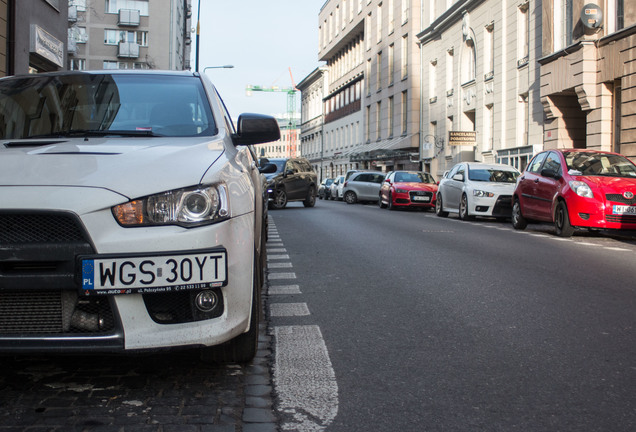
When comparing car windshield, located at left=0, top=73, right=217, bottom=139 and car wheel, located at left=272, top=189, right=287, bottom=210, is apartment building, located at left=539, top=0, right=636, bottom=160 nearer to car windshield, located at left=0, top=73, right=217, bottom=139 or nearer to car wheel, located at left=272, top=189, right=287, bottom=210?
car wheel, located at left=272, top=189, right=287, bottom=210

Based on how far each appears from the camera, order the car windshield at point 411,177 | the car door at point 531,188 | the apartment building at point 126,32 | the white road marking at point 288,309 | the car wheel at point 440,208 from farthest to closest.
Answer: the apartment building at point 126,32 < the car windshield at point 411,177 < the car wheel at point 440,208 < the car door at point 531,188 < the white road marking at point 288,309

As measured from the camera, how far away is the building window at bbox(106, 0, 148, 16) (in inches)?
2313

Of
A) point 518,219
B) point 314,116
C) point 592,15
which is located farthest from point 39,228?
point 314,116

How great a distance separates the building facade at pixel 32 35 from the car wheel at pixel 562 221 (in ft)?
37.7

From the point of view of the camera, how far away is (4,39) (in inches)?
630

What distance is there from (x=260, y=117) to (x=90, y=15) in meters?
57.9

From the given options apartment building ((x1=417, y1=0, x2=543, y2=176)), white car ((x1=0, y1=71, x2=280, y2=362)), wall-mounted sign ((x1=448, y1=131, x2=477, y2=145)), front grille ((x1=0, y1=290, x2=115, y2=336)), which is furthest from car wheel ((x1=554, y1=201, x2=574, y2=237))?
wall-mounted sign ((x1=448, y1=131, x2=477, y2=145))

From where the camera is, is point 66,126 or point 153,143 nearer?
point 153,143

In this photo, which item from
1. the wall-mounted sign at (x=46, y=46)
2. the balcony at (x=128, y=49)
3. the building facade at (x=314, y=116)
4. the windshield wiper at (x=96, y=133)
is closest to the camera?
the windshield wiper at (x=96, y=133)

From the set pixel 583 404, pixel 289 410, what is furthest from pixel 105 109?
pixel 583 404

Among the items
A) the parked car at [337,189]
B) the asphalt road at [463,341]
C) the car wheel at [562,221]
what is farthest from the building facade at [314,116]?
the asphalt road at [463,341]

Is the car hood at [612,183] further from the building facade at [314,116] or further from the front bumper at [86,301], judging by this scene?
the building facade at [314,116]

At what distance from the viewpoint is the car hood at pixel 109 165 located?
11.1 ft

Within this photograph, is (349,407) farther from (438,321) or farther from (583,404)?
(438,321)
